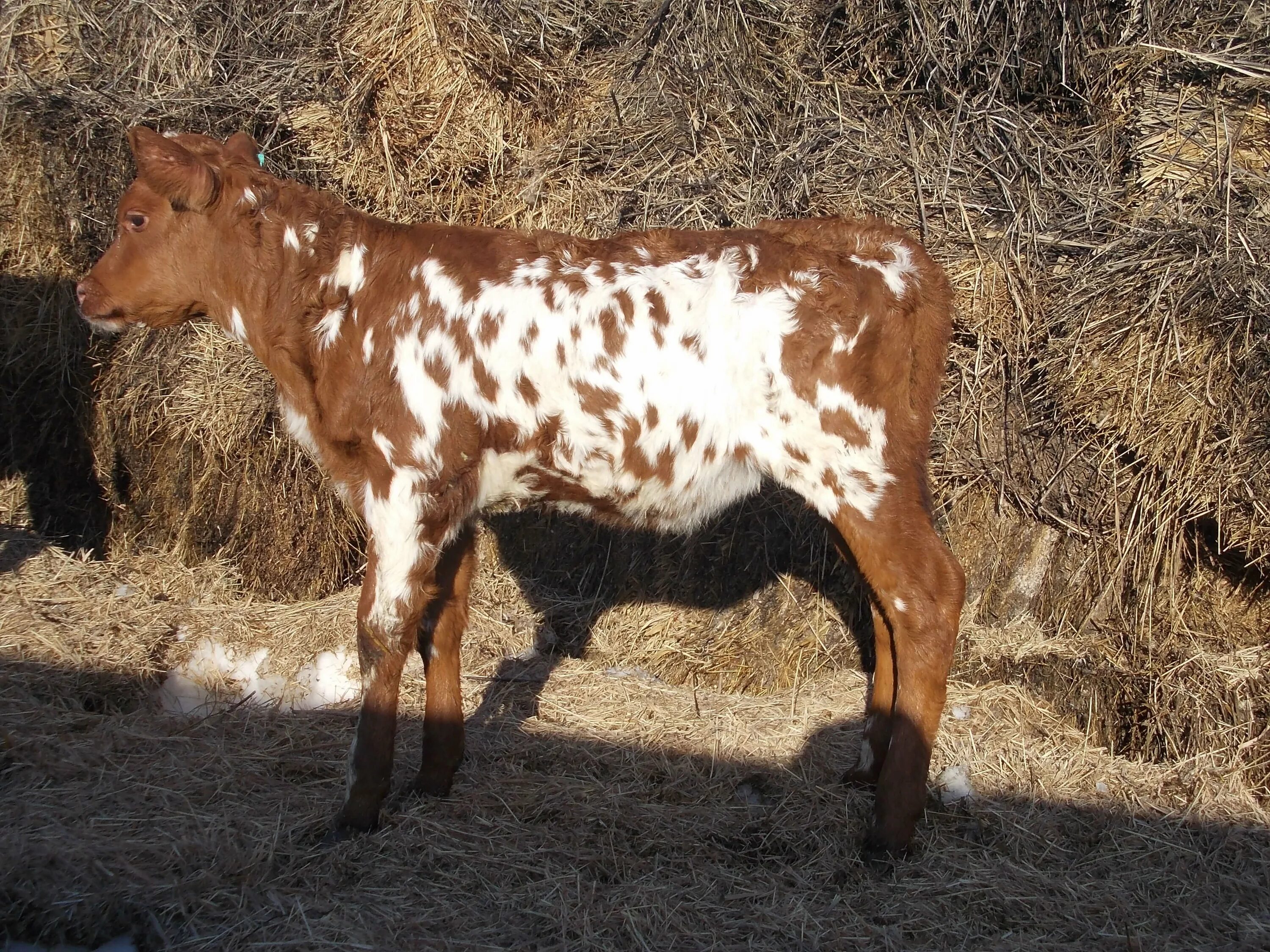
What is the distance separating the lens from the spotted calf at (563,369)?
3.87m

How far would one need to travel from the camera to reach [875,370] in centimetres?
390

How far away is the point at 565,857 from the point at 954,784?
1.72 meters

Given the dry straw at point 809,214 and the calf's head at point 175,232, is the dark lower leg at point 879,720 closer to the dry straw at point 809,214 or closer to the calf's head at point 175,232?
the dry straw at point 809,214

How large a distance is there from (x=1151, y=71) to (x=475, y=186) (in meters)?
3.79

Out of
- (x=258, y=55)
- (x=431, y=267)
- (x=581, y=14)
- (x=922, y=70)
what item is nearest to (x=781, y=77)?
(x=922, y=70)

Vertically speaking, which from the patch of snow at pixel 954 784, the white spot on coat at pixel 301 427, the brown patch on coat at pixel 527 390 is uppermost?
the brown patch on coat at pixel 527 390

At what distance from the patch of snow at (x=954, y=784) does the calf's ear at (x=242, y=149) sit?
3.92 metres

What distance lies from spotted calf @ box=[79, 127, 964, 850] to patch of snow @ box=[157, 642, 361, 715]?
1593 millimetres

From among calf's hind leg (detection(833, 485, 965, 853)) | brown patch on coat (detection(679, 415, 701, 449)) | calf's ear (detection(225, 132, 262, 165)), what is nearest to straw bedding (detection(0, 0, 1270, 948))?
calf's hind leg (detection(833, 485, 965, 853))

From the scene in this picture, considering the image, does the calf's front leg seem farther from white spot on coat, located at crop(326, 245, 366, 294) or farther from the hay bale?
the hay bale

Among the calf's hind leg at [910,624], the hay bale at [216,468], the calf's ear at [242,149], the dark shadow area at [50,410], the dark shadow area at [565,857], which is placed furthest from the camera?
the dark shadow area at [50,410]

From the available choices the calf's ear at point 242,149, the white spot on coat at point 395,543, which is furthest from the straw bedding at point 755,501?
the calf's ear at point 242,149

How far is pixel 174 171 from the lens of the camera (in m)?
4.04

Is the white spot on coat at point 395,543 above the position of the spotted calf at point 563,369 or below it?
below
